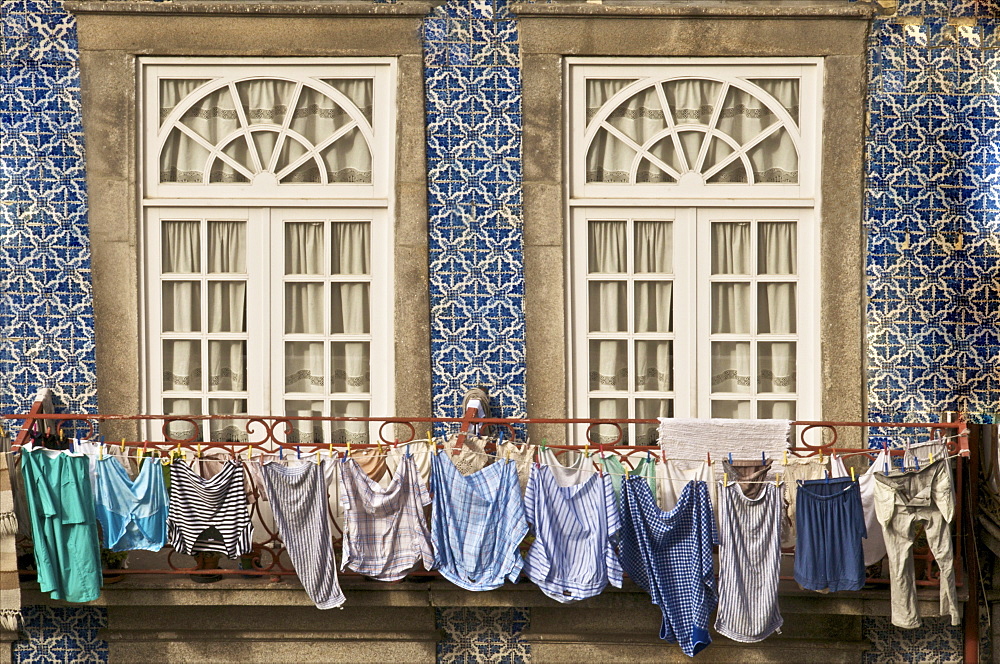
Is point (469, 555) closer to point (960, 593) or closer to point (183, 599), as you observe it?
point (183, 599)

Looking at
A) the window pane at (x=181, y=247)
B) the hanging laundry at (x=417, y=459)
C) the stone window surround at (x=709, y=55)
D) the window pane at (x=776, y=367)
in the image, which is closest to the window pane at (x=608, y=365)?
the stone window surround at (x=709, y=55)

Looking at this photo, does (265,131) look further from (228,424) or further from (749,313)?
(749,313)

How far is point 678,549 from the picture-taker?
6.99 metres

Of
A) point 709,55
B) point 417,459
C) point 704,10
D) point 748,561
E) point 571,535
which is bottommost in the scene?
point 748,561

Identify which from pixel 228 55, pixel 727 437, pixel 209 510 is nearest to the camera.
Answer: pixel 209 510

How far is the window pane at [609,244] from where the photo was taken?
7.95 m

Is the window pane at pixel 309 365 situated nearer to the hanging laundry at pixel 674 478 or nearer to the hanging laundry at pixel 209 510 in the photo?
the hanging laundry at pixel 209 510

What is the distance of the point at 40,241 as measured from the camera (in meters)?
7.88

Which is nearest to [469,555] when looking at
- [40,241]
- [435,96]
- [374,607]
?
[374,607]

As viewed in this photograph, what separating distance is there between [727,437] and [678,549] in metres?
0.77

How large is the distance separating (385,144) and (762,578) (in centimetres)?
349

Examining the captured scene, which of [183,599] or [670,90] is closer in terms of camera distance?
[183,599]

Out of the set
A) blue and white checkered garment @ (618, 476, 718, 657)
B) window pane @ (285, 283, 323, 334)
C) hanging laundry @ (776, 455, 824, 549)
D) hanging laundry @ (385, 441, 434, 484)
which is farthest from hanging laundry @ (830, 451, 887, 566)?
window pane @ (285, 283, 323, 334)

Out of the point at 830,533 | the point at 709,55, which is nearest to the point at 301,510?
the point at 830,533
